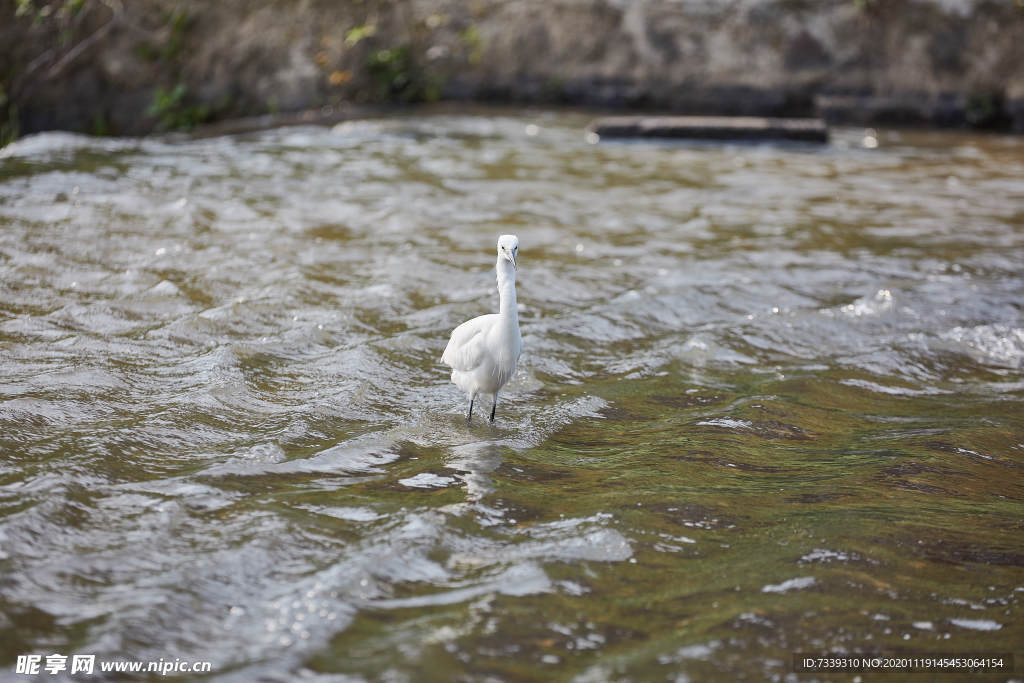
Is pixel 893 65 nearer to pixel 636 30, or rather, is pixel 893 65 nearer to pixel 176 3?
pixel 636 30

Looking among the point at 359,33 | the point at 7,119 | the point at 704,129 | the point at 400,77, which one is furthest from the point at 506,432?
the point at 7,119

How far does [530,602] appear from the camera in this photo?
11.8ft

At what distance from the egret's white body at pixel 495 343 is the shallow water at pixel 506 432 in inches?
12.9

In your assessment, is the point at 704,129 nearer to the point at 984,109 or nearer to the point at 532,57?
the point at 532,57

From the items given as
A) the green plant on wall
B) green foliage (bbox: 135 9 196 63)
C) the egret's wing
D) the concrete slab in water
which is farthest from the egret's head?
green foliage (bbox: 135 9 196 63)

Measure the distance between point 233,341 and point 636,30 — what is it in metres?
11.9

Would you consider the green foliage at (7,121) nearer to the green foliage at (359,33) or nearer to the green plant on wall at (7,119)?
the green plant on wall at (7,119)

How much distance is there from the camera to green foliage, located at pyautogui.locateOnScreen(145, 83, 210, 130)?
1507 cm

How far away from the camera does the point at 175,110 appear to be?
15289 millimetres

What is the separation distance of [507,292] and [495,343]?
0.91ft

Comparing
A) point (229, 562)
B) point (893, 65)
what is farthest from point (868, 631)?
point (893, 65)

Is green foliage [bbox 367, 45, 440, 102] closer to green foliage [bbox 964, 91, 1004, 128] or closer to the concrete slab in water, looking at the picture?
the concrete slab in water

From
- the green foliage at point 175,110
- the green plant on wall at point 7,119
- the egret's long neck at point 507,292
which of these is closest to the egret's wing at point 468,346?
the egret's long neck at point 507,292

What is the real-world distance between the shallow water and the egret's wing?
378mm
